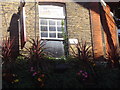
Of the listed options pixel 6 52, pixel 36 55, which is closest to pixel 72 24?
pixel 36 55

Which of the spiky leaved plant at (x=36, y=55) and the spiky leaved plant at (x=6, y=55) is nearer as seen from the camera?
the spiky leaved plant at (x=6, y=55)

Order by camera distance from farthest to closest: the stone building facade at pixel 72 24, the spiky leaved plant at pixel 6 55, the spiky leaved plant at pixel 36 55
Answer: the stone building facade at pixel 72 24, the spiky leaved plant at pixel 36 55, the spiky leaved plant at pixel 6 55

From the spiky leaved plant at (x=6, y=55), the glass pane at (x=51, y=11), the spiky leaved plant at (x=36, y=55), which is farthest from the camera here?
the glass pane at (x=51, y=11)

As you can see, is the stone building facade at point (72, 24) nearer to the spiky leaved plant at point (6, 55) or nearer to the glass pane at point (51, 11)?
the glass pane at point (51, 11)

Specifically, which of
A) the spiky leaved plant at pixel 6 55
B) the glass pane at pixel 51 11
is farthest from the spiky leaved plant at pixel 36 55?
the glass pane at pixel 51 11

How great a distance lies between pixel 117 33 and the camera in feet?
48.5

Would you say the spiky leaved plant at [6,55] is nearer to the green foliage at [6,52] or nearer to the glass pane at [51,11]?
the green foliage at [6,52]

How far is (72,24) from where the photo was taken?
12.9 m

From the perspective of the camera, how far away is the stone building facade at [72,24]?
40.7ft

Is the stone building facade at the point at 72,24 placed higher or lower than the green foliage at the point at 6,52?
higher

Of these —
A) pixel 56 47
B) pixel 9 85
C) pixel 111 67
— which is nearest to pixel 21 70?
pixel 9 85

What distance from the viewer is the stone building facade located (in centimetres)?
1240

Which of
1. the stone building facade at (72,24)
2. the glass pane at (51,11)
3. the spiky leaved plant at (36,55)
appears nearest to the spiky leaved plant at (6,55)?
the spiky leaved plant at (36,55)

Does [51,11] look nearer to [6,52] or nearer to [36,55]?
[36,55]
